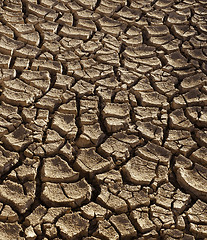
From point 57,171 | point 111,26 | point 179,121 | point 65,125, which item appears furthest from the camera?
point 111,26

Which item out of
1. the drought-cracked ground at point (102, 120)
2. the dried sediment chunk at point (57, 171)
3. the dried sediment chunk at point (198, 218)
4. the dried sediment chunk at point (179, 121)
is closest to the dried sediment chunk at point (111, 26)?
the drought-cracked ground at point (102, 120)

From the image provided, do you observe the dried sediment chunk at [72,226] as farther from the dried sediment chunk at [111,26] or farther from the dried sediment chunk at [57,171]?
the dried sediment chunk at [111,26]

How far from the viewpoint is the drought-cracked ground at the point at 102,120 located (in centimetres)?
202

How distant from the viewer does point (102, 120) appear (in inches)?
98.8

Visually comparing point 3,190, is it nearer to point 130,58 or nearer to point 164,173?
point 164,173

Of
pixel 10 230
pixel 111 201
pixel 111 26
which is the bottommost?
pixel 10 230

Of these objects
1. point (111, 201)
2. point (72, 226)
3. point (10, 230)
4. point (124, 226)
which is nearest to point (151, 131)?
point (111, 201)

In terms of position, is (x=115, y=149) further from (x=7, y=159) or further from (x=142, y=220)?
(x=7, y=159)

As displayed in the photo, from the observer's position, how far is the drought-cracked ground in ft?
6.63

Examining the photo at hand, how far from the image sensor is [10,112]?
245cm

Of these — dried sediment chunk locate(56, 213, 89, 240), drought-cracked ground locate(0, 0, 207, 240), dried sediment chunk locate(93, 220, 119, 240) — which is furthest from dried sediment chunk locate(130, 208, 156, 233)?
dried sediment chunk locate(56, 213, 89, 240)

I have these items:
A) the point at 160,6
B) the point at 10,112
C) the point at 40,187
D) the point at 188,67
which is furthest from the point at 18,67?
the point at 160,6

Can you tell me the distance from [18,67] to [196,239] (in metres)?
1.52

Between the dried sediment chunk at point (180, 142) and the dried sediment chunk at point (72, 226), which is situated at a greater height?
the dried sediment chunk at point (180, 142)
